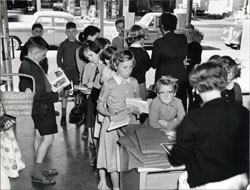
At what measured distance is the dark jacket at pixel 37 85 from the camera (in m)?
3.39

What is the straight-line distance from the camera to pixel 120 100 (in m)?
3.22

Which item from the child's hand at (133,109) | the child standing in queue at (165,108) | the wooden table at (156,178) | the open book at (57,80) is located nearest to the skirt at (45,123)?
the open book at (57,80)

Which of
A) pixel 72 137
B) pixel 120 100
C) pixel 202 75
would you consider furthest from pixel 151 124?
pixel 72 137

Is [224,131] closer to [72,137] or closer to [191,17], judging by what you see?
[72,137]

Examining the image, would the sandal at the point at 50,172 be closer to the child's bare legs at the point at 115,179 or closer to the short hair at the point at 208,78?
the child's bare legs at the point at 115,179

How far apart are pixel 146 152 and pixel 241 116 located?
82cm

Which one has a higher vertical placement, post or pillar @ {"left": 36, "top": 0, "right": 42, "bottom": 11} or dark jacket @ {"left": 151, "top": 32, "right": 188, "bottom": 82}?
post or pillar @ {"left": 36, "top": 0, "right": 42, "bottom": 11}

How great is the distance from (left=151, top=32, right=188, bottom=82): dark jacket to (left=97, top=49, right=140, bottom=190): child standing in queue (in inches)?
46.9

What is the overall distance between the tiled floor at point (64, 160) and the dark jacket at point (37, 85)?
93cm

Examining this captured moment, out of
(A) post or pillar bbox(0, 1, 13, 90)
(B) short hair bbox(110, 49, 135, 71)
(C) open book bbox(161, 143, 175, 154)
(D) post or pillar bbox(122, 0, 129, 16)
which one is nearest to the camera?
(C) open book bbox(161, 143, 175, 154)

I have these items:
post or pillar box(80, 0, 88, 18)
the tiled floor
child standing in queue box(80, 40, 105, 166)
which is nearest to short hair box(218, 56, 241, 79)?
child standing in queue box(80, 40, 105, 166)

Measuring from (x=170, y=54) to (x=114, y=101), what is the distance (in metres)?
1.47

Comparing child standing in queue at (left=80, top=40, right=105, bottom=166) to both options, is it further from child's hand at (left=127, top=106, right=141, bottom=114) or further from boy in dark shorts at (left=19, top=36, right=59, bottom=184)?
child's hand at (left=127, top=106, right=141, bottom=114)

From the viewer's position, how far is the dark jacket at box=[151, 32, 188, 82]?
4.34 m
